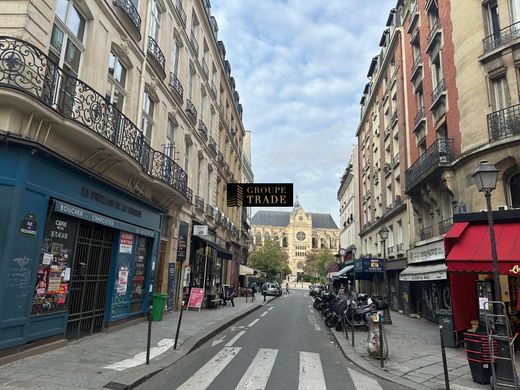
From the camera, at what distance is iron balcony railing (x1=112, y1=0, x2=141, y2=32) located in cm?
1069

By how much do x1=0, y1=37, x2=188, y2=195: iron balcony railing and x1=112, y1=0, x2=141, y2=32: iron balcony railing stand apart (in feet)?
10.5

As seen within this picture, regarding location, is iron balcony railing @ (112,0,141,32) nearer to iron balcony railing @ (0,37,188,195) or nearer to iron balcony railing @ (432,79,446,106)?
iron balcony railing @ (0,37,188,195)

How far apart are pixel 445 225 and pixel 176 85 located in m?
12.6

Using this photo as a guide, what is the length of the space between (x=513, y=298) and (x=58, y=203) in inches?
488

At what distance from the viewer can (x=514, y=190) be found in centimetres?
1205

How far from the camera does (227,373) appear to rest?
6.84 meters

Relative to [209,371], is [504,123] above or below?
above

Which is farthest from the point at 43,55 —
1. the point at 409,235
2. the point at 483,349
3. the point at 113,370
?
the point at 409,235

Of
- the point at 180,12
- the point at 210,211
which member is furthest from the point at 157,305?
the point at 180,12

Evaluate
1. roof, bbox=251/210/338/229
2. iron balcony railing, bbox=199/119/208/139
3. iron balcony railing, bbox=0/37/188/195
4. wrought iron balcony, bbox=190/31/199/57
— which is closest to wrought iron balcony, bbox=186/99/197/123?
iron balcony railing, bbox=199/119/208/139

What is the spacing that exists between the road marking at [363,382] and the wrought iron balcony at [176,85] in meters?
12.4

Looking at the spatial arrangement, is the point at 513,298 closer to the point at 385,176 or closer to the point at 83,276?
the point at 83,276

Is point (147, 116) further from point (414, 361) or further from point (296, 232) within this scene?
point (296, 232)

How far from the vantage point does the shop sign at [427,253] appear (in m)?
15.4
